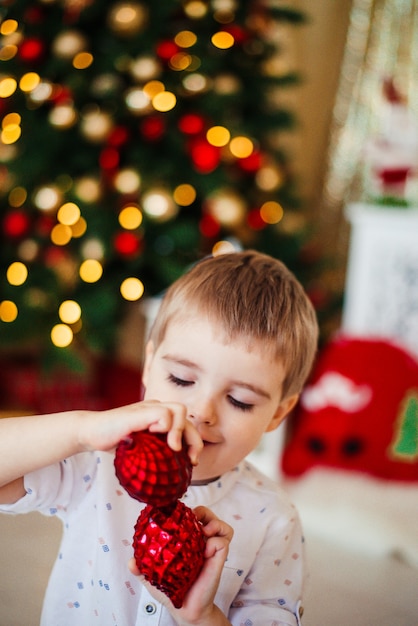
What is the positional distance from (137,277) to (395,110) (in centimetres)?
92

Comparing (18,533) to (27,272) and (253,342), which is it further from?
(27,272)

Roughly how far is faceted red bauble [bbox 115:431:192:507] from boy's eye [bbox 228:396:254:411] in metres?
0.16

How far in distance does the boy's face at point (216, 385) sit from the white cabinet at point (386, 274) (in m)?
1.45

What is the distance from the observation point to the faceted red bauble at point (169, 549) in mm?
579

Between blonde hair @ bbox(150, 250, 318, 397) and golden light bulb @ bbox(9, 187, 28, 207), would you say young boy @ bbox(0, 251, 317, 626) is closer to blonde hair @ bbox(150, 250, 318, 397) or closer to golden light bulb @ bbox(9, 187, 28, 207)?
blonde hair @ bbox(150, 250, 318, 397)

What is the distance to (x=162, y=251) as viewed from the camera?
82.6 inches

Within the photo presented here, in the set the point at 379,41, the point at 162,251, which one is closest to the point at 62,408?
the point at 162,251

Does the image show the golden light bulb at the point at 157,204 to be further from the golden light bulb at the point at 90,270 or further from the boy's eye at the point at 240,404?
the boy's eye at the point at 240,404

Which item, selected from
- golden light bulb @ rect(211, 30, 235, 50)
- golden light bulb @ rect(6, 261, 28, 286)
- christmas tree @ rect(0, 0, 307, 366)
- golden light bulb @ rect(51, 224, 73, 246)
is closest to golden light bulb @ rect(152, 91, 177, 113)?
christmas tree @ rect(0, 0, 307, 366)

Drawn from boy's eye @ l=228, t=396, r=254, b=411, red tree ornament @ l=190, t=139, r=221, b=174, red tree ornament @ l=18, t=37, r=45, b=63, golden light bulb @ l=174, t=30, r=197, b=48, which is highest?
golden light bulb @ l=174, t=30, r=197, b=48

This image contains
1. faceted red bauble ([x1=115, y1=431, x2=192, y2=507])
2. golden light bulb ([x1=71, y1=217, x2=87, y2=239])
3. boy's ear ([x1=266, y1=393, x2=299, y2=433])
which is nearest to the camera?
faceted red bauble ([x1=115, y1=431, x2=192, y2=507])

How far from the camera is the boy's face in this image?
71 cm

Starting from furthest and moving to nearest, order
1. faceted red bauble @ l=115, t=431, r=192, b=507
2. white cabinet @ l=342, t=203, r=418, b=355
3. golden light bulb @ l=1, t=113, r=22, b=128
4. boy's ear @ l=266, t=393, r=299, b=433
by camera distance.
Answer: white cabinet @ l=342, t=203, r=418, b=355
golden light bulb @ l=1, t=113, r=22, b=128
boy's ear @ l=266, t=393, r=299, b=433
faceted red bauble @ l=115, t=431, r=192, b=507

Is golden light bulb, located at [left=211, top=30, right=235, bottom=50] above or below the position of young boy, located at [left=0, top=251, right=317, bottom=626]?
above
